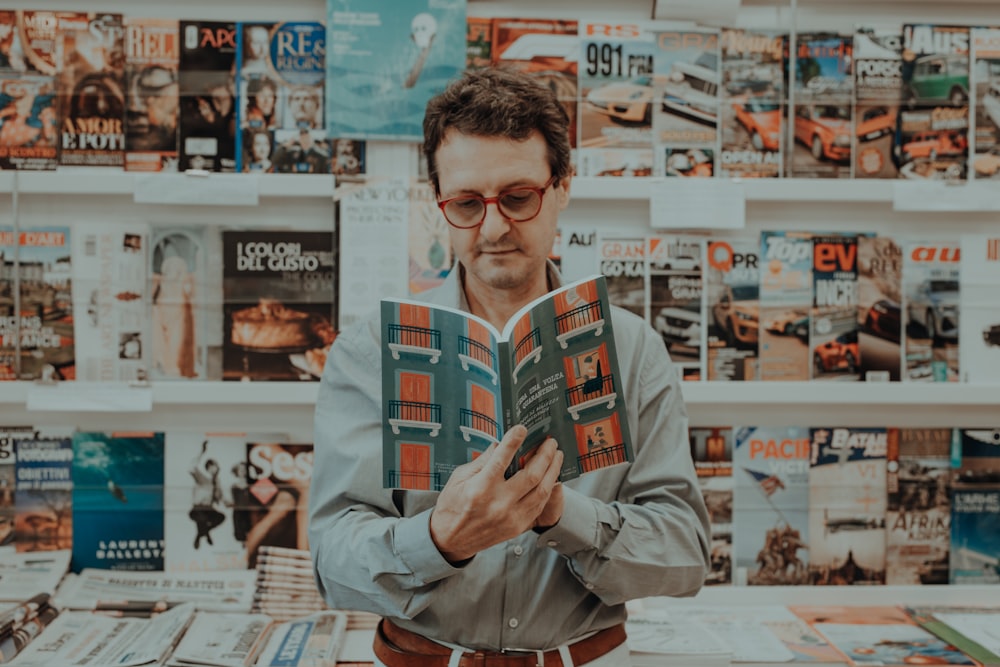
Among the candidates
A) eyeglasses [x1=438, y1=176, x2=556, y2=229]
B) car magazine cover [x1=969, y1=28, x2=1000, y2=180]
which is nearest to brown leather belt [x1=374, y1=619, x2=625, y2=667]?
eyeglasses [x1=438, y1=176, x2=556, y2=229]

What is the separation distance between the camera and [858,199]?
74.6 inches

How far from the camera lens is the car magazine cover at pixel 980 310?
196cm

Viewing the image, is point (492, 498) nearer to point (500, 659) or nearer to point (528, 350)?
point (528, 350)

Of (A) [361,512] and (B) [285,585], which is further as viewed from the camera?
(B) [285,585]

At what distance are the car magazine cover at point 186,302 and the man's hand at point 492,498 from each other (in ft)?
3.56

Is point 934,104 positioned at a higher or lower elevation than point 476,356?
higher

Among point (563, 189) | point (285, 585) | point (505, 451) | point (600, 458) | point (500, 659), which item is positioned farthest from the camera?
point (285, 585)

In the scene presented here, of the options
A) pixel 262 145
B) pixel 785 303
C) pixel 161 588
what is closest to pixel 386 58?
pixel 262 145

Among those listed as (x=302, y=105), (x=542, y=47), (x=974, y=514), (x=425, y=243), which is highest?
(x=542, y=47)

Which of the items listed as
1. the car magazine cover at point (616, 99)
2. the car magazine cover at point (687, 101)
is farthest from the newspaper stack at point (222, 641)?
the car magazine cover at point (687, 101)

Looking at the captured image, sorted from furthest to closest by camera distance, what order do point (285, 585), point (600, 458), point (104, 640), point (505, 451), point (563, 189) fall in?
point (285, 585), point (104, 640), point (563, 189), point (600, 458), point (505, 451)

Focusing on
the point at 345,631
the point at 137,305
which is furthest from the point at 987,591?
the point at 137,305

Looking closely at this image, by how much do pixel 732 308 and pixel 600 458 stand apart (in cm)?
106

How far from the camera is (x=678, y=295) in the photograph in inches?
76.7
